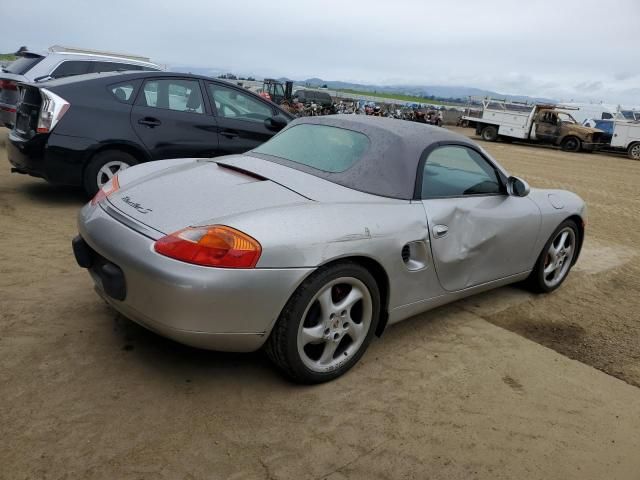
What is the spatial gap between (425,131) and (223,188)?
1.45m

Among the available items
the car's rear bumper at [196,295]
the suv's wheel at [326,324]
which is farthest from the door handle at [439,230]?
the car's rear bumper at [196,295]

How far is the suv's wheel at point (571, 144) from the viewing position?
76.2 ft

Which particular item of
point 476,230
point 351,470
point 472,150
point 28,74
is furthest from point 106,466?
point 28,74

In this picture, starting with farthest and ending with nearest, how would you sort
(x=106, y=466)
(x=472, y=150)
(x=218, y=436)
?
(x=472, y=150)
(x=218, y=436)
(x=106, y=466)

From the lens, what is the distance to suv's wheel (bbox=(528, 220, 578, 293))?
14.0 feet

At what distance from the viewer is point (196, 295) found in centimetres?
230

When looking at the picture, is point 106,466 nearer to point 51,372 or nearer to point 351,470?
point 51,372

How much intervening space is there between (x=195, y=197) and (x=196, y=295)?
2.12 feet

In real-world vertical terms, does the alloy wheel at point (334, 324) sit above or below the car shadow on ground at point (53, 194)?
above

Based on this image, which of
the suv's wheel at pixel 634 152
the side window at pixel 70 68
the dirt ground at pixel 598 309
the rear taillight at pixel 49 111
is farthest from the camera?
the suv's wheel at pixel 634 152

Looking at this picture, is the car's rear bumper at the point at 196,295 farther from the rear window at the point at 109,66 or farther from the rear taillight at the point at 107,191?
the rear window at the point at 109,66

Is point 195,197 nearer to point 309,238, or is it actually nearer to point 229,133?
point 309,238

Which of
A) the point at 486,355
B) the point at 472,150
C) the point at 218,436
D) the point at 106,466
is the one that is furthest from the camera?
the point at 472,150

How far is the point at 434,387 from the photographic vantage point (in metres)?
2.88
